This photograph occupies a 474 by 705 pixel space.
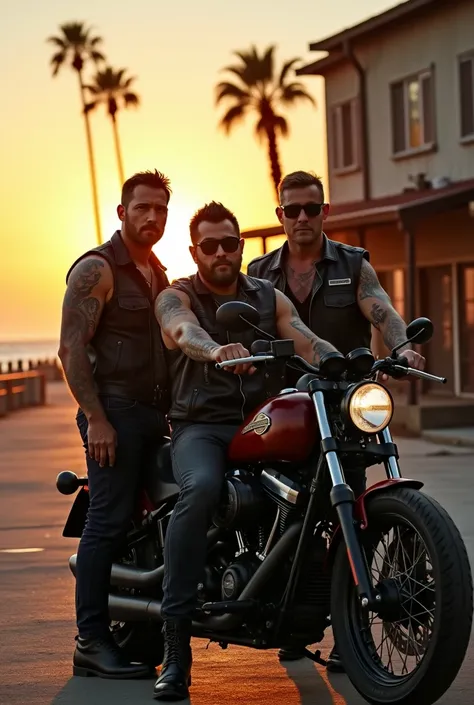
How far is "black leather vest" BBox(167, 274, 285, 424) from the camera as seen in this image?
6703mm

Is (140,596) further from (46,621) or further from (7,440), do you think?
(7,440)

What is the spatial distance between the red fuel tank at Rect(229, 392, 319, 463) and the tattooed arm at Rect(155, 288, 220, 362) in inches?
11.8

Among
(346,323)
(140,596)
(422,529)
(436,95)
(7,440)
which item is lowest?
Answer: (7,440)

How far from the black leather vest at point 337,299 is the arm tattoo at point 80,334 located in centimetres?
93

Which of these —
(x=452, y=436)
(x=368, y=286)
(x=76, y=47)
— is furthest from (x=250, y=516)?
(x=76, y=47)

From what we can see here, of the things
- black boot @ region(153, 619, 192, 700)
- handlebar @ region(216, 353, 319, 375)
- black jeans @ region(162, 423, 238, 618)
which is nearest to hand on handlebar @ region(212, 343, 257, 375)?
handlebar @ region(216, 353, 319, 375)

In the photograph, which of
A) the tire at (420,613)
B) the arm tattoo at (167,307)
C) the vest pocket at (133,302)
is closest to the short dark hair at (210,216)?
the arm tattoo at (167,307)

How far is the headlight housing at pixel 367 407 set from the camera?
5.93m

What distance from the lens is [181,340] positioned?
6.53 metres

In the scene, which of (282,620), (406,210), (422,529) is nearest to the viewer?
(422,529)

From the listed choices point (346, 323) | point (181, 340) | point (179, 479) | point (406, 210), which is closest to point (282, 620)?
point (179, 479)

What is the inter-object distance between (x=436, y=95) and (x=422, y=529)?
23.5 m

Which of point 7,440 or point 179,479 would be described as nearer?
point 179,479

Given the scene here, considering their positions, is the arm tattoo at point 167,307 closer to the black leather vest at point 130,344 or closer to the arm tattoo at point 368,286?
the black leather vest at point 130,344
